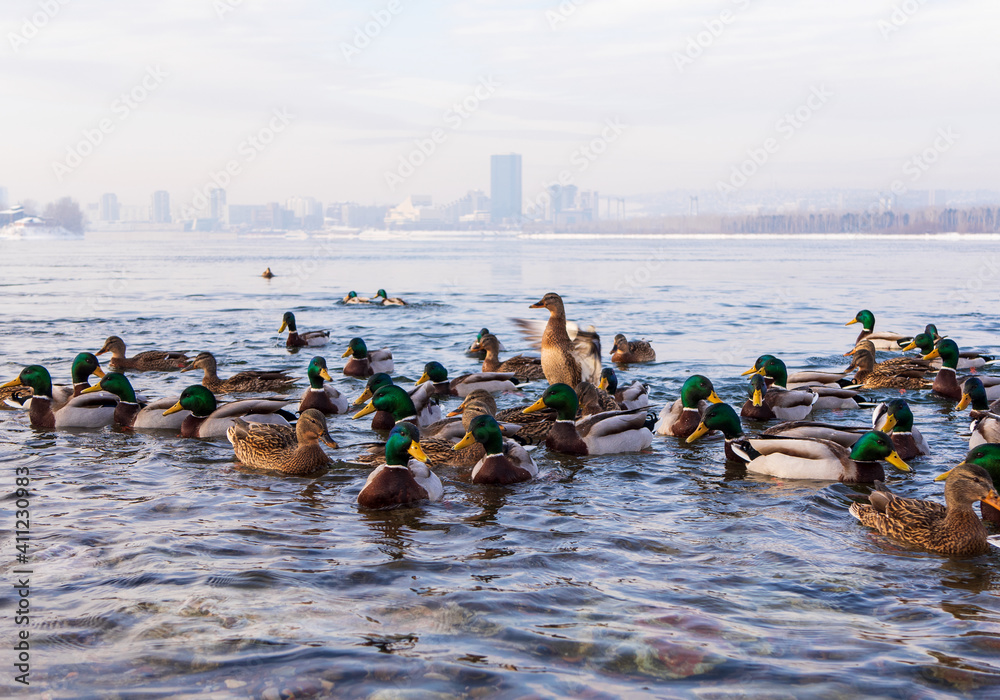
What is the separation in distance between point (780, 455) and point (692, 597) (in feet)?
10.7

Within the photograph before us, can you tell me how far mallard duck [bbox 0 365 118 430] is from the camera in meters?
10.1

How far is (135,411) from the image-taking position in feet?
33.8

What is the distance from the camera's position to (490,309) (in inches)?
1055

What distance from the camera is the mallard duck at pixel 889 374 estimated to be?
12781 millimetres

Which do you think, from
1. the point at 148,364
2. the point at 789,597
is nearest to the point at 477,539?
the point at 789,597

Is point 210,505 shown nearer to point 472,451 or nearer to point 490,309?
point 472,451

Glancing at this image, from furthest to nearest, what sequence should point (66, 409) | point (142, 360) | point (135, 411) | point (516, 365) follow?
point (142, 360)
point (516, 365)
point (135, 411)
point (66, 409)

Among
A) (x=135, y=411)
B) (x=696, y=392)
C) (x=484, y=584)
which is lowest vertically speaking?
(x=484, y=584)

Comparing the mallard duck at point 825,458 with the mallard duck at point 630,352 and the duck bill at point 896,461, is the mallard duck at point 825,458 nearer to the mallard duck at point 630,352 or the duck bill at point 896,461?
the duck bill at point 896,461

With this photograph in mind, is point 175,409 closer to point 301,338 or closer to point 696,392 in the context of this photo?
point 696,392

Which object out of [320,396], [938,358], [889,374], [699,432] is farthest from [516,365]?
[938,358]

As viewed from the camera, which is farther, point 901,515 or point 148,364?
point 148,364

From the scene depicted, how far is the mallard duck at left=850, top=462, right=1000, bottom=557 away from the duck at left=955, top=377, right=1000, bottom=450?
2.05 m

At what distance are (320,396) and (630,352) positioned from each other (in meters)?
6.38
